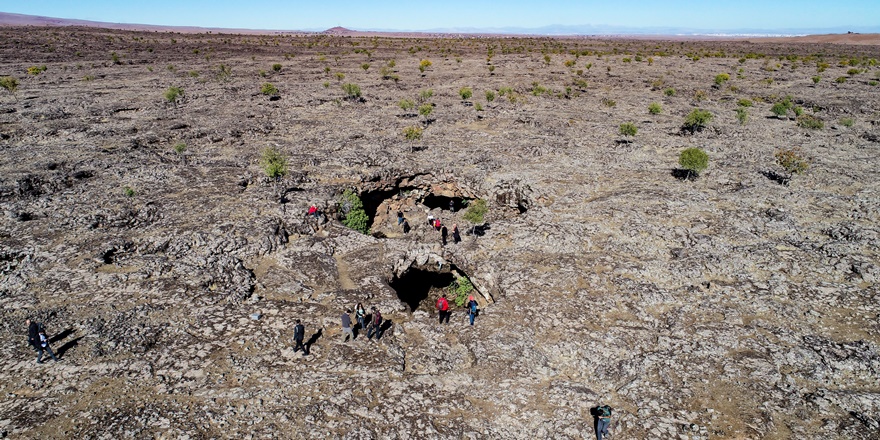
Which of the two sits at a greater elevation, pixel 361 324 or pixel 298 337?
pixel 298 337

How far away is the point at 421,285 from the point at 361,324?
781 cm

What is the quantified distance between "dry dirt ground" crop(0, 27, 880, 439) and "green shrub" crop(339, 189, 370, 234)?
620 mm

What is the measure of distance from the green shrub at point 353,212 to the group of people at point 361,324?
10.4m

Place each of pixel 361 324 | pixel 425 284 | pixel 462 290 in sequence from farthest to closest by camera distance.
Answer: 1. pixel 425 284
2. pixel 462 290
3. pixel 361 324

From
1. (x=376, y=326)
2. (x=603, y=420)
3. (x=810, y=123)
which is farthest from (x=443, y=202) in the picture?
(x=810, y=123)

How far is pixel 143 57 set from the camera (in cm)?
9462

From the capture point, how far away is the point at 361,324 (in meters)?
17.9

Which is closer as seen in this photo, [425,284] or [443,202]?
[425,284]

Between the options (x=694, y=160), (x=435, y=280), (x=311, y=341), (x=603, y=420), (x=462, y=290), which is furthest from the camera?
(x=694, y=160)

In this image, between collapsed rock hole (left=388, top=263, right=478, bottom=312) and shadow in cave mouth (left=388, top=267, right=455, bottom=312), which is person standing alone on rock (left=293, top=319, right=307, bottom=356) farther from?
shadow in cave mouth (left=388, top=267, right=455, bottom=312)

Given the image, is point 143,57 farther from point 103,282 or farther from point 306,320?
point 306,320

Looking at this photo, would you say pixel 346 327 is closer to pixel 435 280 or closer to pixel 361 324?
pixel 361 324

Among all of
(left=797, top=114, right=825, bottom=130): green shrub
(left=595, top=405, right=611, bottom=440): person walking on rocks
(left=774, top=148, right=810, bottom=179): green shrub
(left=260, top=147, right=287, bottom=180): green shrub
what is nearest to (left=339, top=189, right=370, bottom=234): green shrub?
(left=260, top=147, right=287, bottom=180): green shrub

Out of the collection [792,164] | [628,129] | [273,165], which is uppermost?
[628,129]
